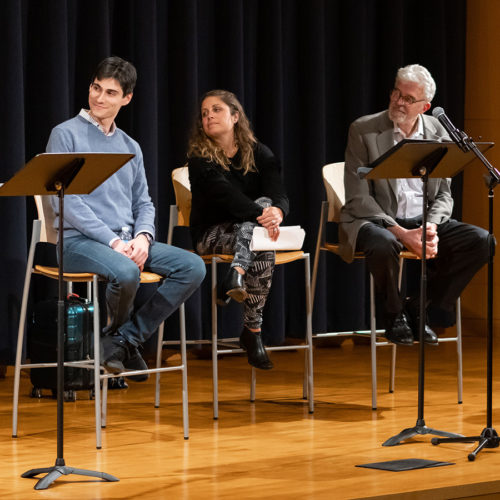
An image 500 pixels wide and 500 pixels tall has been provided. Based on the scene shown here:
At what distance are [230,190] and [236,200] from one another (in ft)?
0.16

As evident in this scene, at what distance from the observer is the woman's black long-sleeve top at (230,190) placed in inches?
155

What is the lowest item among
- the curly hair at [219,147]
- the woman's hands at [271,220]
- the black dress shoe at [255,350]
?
the black dress shoe at [255,350]

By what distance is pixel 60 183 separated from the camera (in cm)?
279

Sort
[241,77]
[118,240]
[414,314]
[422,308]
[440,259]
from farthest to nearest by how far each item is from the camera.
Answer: [241,77], [440,259], [414,314], [118,240], [422,308]

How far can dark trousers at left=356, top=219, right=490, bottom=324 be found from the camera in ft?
12.9

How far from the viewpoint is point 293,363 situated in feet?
17.7

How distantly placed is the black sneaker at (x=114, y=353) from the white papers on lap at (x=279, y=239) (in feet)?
2.11

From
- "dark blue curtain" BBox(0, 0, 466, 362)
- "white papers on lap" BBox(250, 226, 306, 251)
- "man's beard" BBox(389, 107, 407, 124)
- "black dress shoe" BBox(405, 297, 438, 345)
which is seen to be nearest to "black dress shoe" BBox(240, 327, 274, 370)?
"white papers on lap" BBox(250, 226, 306, 251)

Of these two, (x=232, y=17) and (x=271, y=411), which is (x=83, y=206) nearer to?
(x=271, y=411)

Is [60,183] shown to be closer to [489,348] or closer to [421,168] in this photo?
[421,168]

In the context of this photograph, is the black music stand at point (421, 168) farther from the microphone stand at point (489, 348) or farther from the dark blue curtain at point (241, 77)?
the dark blue curtain at point (241, 77)

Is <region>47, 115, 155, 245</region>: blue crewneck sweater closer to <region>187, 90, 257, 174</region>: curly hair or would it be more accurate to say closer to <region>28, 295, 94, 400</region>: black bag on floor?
<region>187, 90, 257, 174</region>: curly hair

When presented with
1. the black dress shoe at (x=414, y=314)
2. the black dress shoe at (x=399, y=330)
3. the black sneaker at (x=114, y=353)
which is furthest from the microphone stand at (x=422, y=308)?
the black sneaker at (x=114, y=353)

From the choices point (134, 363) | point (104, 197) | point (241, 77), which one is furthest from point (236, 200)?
point (241, 77)
